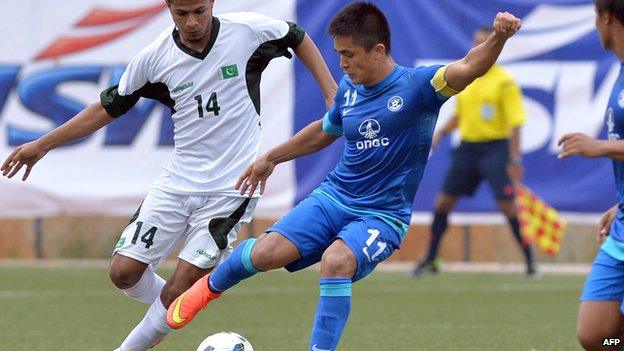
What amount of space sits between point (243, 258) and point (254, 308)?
12.9 ft

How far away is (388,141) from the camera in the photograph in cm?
654

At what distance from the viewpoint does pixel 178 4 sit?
22.7 feet

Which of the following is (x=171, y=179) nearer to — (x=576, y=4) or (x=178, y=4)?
(x=178, y=4)

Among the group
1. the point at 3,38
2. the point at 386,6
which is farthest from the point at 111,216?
the point at 386,6

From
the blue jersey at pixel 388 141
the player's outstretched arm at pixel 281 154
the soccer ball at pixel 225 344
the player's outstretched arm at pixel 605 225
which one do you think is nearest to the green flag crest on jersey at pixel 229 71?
the player's outstretched arm at pixel 281 154

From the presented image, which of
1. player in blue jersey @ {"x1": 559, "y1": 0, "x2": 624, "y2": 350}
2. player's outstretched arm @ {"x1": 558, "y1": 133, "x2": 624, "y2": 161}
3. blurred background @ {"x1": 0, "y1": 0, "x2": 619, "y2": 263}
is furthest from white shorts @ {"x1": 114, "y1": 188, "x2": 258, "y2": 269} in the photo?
blurred background @ {"x1": 0, "y1": 0, "x2": 619, "y2": 263}

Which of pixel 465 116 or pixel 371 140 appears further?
pixel 465 116

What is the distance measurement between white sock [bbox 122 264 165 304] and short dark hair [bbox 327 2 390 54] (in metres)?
1.71

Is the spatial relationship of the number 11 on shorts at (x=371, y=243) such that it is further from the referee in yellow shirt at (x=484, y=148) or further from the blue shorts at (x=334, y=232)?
the referee in yellow shirt at (x=484, y=148)

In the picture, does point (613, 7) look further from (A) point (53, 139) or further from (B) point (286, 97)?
(B) point (286, 97)

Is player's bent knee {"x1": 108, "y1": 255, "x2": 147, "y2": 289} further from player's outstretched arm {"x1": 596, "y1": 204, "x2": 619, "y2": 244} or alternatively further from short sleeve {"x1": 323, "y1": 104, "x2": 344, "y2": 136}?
player's outstretched arm {"x1": 596, "y1": 204, "x2": 619, "y2": 244}

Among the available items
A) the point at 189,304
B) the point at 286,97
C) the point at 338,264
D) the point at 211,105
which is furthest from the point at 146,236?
the point at 286,97

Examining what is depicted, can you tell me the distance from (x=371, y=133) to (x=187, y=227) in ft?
4.10

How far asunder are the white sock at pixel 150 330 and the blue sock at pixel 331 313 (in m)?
1.05
